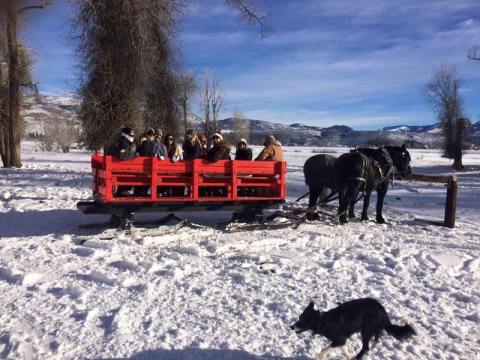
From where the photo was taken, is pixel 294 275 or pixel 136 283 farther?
pixel 294 275

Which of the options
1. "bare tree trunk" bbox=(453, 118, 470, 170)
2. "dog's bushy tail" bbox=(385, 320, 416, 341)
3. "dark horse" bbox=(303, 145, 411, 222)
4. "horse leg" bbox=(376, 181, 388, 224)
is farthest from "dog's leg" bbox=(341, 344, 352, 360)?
"bare tree trunk" bbox=(453, 118, 470, 170)

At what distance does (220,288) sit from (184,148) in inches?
188

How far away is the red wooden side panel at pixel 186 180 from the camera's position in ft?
25.1

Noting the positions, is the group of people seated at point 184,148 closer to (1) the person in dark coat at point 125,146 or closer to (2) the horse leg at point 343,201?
(1) the person in dark coat at point 125,146

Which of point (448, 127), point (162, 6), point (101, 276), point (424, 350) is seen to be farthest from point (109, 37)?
point (448, 127)

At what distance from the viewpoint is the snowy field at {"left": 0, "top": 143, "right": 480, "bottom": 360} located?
13.3 feet

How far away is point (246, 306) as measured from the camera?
487 cm

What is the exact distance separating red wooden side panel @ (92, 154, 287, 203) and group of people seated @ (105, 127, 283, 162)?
0.67 feet

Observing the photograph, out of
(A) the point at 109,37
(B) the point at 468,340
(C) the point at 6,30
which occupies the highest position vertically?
(C) the point at 6,30

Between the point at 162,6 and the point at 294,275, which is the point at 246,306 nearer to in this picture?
the point at 294,275

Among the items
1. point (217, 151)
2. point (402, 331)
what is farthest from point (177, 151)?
point (402, 331)

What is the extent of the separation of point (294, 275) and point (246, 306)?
3.97 feet

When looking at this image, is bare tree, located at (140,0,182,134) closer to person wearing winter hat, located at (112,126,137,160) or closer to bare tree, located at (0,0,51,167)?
person wearing winter hat, located at (112,126,137,160)

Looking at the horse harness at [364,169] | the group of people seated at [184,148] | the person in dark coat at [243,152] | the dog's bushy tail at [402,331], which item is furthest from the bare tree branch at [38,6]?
the dog's bushy tail at [402,331]
